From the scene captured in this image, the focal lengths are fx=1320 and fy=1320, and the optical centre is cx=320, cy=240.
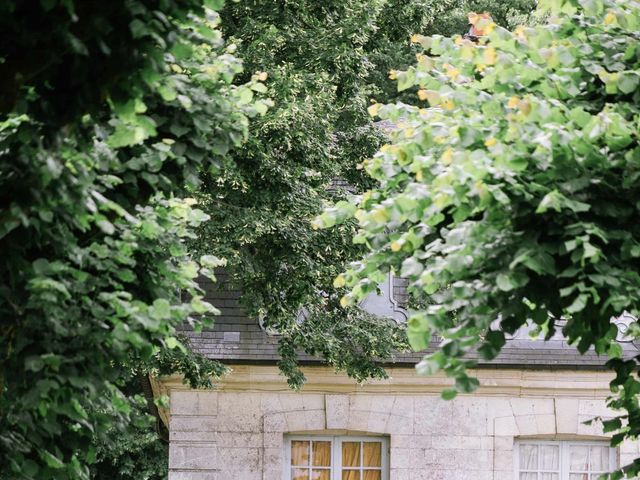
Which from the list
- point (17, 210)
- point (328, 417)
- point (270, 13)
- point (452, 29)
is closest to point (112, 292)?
point (17, 210)

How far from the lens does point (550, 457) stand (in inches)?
589

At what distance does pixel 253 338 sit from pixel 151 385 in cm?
161

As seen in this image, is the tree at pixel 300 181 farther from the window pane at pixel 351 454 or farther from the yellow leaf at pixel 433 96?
the yellow leaf at pixel 433 96

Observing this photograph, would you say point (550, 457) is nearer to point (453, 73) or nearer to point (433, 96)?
point (453, 73)

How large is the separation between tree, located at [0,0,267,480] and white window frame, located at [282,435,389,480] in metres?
7.73

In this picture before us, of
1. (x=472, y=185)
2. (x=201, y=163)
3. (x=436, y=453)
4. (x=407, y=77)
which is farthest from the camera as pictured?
(x=436, y=453)

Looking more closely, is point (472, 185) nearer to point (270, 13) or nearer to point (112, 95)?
point (112, 95)

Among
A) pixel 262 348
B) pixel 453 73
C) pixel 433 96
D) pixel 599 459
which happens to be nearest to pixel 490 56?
pixel 433 96

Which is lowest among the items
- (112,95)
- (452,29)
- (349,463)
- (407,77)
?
(349,463)

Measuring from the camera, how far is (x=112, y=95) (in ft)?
18.4

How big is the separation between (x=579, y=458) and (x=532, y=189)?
907 centimetres

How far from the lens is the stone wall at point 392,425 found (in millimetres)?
14828

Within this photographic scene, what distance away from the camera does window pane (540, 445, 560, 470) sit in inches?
588

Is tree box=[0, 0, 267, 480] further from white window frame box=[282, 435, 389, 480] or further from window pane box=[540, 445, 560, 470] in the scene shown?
window pane box=[540, 445, 560, 470]
